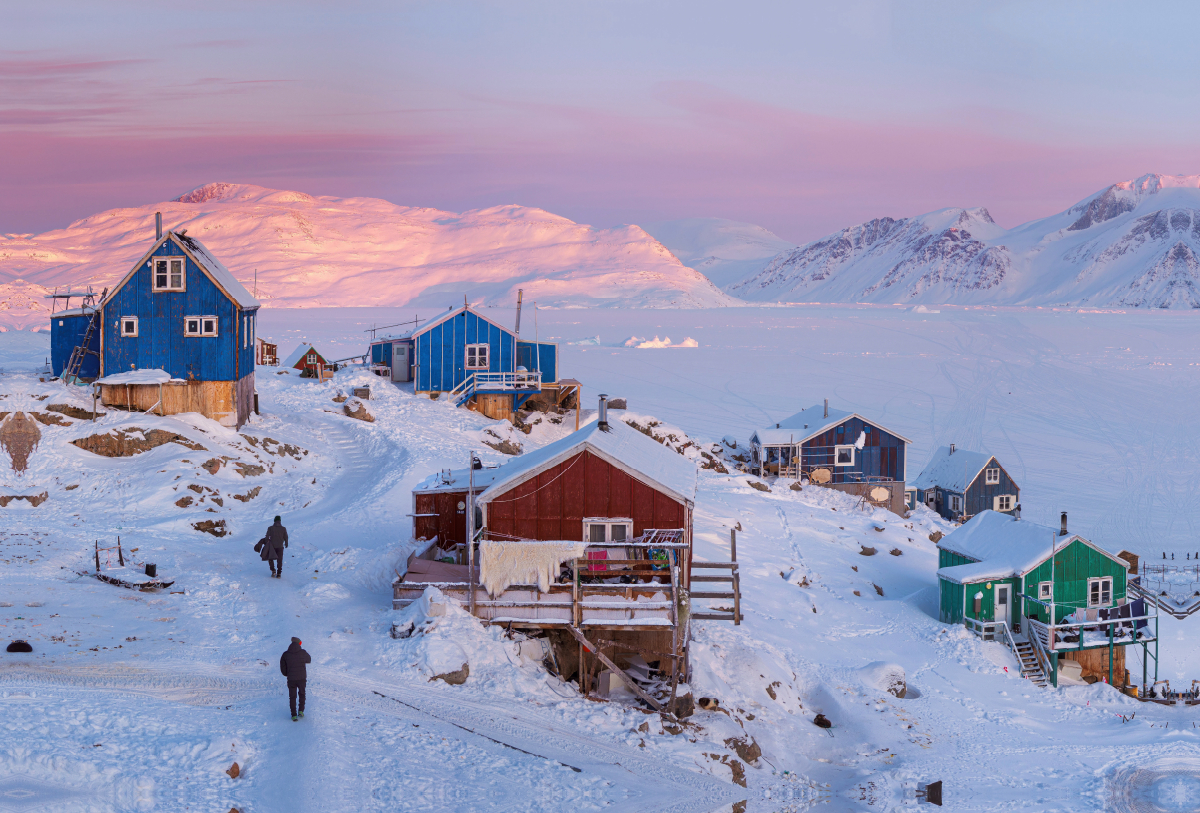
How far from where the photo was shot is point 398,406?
48250mm

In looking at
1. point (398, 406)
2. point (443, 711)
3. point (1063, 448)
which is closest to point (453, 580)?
point (443, 711)

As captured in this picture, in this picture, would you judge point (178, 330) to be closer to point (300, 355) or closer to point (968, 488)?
point (300, 355)

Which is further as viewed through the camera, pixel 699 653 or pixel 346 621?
pixel 699 653

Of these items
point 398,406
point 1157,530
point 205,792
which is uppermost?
point 398,406

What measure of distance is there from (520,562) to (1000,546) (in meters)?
19.9

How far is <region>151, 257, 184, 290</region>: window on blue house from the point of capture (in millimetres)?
38844

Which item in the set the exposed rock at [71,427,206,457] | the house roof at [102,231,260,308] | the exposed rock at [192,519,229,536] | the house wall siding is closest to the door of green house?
the house wall siding

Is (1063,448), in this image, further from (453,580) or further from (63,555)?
(63,555)

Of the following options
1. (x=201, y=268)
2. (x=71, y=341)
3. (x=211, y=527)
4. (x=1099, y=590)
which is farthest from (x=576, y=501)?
(x=71, y=341)

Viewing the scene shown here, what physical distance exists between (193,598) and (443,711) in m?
7.63

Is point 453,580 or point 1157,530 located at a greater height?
point 453,580

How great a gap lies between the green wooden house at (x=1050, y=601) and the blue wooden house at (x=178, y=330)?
27.5 m

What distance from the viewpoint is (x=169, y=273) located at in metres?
Answer: 38.9

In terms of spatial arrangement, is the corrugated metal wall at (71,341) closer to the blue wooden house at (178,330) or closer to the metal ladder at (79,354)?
the metal ladder at (79,354)
